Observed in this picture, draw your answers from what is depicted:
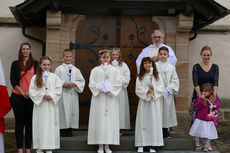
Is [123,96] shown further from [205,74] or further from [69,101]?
[205,74]

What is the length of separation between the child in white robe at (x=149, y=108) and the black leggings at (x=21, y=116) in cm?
192

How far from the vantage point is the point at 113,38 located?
28.6 ft

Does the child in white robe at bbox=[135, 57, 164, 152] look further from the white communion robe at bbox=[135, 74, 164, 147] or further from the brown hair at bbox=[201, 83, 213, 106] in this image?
the brown hair at bbox=[201, 83, 213, 106]

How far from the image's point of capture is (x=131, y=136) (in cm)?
737

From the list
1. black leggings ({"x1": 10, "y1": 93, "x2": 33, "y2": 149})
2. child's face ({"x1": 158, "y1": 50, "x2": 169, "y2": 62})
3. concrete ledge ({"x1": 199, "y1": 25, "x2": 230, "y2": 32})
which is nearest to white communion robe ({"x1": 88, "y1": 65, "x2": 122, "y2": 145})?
child's face ({"x1": 158, "y1": 50, "x2": 169, "y2": 62})

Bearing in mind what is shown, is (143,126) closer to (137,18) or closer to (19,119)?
(19,119)

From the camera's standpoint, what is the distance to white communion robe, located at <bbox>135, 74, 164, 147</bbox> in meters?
6.50

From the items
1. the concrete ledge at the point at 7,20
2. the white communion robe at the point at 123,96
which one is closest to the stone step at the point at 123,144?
the white communion robe at the point at 123,96

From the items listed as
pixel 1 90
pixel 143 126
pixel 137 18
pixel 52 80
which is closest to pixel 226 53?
pixel 137 18

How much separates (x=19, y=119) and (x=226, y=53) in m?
6.23

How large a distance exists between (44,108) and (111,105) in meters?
1.18

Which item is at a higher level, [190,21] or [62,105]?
[190,21]

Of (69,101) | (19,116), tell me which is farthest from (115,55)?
(19,116)

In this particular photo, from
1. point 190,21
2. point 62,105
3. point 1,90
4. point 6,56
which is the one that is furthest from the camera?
point 6,56
